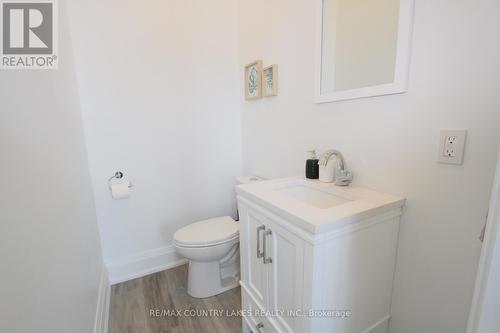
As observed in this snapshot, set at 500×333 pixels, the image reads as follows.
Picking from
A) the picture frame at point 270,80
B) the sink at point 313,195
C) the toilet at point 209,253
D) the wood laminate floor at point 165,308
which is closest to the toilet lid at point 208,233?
the toilet at point 209,253

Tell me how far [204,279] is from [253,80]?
1549 millimetres

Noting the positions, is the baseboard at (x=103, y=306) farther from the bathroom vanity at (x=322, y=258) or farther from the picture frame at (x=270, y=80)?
the picture frame at (x=270, y=80)

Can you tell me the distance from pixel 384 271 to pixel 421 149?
543mm

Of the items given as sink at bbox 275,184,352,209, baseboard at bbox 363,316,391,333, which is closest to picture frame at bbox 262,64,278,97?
sink at bbox 275,184,352,209

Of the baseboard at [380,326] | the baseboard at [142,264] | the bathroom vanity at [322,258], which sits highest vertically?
the bathroom vanity at [322,258]

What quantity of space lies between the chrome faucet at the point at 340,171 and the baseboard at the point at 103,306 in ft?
4.99

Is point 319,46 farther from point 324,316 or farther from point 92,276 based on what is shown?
point 92,276

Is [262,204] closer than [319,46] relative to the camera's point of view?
Yes

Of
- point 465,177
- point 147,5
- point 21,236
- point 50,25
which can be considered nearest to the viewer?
point 21,236

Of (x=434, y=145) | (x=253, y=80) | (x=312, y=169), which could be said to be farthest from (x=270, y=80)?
(x=434, y=145)

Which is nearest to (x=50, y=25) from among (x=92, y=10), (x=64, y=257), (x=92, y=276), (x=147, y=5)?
(x=92, y=10)

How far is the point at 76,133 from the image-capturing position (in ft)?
4.58

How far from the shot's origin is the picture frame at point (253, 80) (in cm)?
182

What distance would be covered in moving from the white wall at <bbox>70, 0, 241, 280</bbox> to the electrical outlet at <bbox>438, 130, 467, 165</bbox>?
1606 millimetres
